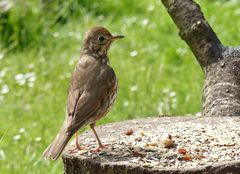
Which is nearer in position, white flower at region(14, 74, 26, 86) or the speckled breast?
the speckled breast

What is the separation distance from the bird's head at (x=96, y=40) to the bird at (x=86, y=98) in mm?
65

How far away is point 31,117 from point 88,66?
10.9ft

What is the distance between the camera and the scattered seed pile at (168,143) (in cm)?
511

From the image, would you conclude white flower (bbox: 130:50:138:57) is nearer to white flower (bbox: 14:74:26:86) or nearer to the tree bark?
white flower (bbox: 14:74:26:86)

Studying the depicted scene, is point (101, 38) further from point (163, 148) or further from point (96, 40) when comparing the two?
point (163, 148)

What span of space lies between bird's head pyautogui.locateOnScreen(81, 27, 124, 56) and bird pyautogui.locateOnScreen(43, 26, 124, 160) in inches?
2.6

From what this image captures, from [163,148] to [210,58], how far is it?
1.57 meters

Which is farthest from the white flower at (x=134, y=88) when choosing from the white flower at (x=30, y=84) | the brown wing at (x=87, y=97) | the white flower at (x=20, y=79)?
the brown wing at (x=87, y=97)

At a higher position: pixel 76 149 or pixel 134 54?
pixel 134 54

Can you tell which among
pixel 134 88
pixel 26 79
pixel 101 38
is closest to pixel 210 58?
pixel 101 38

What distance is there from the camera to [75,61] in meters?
10.0

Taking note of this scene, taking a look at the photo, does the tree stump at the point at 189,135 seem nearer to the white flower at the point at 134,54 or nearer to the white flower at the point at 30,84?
the white flower at the point at 30,84

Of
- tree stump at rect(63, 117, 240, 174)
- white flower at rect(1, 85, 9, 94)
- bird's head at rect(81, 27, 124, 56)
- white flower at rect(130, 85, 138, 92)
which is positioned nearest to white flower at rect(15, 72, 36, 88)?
white flower at rect(1, 85, 9, 94)

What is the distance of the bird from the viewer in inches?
208
